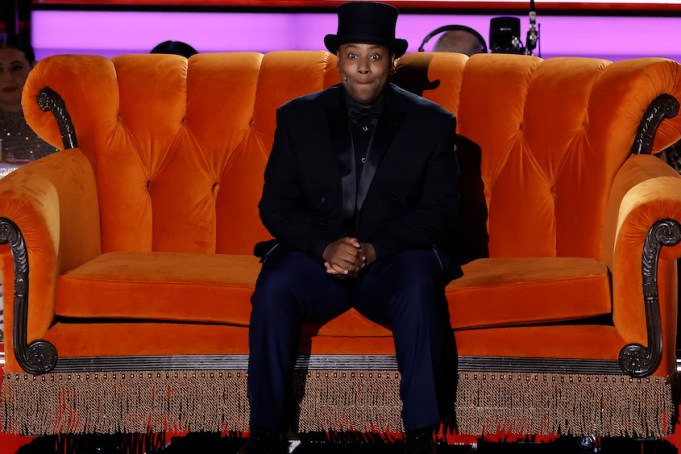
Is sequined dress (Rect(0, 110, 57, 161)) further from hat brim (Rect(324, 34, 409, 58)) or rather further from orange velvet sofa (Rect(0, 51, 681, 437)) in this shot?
hat brim (Rect(324, 34, 409, 58))

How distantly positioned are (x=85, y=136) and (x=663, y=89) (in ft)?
5.85

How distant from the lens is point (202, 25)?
728cm

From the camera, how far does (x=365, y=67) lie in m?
2.72

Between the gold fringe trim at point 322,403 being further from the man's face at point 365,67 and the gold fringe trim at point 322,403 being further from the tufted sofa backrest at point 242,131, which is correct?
the man's face at point 365,67

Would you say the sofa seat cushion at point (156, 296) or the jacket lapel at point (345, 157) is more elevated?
the jacket lapel at point (345, 157)

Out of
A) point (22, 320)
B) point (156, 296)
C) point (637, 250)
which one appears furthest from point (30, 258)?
point (637, 250)

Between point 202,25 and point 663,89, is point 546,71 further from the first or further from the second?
point 202,25

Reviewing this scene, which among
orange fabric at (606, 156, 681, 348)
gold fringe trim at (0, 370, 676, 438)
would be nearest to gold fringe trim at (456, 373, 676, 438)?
gold fringe trim at (0, 370, 676, 438)

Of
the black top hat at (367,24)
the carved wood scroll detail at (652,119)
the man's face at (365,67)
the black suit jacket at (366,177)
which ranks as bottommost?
the black suit jacket at (366,177)

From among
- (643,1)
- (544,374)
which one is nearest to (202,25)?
(643,1)

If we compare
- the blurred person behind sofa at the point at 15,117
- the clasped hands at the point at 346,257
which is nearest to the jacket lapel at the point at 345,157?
the clasped hands at the point at 346,257

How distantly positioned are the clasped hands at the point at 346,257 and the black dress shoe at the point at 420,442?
0.43 meters

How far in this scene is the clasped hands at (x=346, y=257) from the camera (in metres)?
2.51

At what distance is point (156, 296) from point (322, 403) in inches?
20.4
